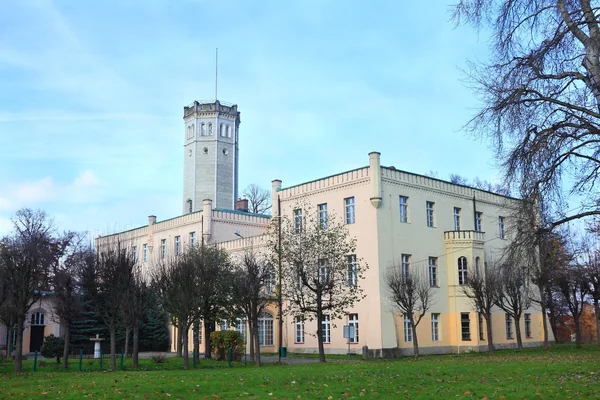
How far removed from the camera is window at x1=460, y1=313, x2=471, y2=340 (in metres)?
37.0

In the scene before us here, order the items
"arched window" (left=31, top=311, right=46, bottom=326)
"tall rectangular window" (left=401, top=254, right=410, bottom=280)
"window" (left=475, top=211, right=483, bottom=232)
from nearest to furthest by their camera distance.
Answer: "tall rectangular window" (left=401, top=254, right=410, bottom=280) → "window" (left=475, top=211, right=483, bottom=232) → "arched window" (left=31, top=311, right=46, bottom=326)

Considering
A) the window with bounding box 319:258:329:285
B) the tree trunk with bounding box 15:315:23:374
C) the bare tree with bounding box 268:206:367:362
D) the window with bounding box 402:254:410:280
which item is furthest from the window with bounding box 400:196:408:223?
the tree trunk with bounding box 15:315:23:374

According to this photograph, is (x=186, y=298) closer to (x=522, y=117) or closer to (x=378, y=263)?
(x=378, y=263)

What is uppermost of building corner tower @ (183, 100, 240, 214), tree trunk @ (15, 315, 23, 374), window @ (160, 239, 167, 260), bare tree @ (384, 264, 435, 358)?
building corner tower @ (183, 100, 240, 214)

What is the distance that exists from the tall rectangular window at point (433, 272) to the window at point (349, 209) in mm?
5679

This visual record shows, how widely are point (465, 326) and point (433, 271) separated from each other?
12.6ft

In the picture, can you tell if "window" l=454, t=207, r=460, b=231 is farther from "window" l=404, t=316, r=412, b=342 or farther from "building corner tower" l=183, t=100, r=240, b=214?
"building corner tower" l=183, t=100, r=240, b=214

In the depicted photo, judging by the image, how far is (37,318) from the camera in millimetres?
46625

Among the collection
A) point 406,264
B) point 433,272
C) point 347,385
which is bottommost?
point 347,385

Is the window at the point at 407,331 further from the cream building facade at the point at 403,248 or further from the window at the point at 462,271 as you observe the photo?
the window at the point at 462,271

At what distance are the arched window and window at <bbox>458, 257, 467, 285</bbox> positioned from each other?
31.2 metres

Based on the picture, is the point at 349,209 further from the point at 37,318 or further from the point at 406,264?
the point at 37,318

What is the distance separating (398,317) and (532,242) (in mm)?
21257

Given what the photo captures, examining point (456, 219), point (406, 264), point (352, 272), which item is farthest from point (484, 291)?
point (352, 272)
